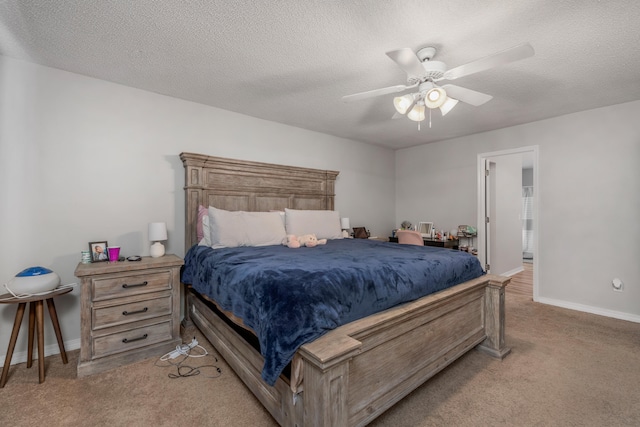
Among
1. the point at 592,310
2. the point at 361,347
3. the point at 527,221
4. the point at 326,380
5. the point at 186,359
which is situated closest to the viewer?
the point at 326,380

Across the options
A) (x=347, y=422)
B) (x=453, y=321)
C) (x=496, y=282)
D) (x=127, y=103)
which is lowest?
(x=347, y=422)

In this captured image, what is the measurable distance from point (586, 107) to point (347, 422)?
4.27 metres

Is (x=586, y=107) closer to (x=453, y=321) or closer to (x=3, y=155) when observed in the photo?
(x=453, y=321)

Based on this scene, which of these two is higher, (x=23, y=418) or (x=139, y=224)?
(x=139, y=224)

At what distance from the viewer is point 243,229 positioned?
2.84 meters

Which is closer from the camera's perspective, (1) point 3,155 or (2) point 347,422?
(2) point 347,422

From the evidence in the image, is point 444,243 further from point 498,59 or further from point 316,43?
point 316,43

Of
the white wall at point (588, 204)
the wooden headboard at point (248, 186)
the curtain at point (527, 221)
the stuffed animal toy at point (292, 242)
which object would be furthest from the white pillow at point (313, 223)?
the curtain at point (527, 221)

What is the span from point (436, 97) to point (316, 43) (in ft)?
3.12

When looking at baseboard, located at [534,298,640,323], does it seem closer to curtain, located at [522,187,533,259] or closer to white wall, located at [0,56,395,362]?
curtain, located at [522,187,533,259]

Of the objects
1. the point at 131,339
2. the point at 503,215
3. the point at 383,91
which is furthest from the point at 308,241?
the point at 503,215

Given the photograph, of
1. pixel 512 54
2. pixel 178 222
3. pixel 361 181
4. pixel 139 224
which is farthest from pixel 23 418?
pixel 361 181

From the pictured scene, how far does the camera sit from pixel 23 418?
1614mm

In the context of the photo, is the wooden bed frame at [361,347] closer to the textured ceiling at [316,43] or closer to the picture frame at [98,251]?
the picture frame at [98,251]
